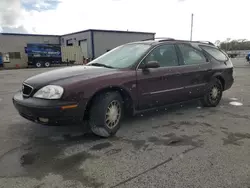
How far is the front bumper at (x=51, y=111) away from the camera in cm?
298

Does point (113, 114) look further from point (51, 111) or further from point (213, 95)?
point (213, 95)

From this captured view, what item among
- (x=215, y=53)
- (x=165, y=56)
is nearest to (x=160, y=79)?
(x=165, y=56)

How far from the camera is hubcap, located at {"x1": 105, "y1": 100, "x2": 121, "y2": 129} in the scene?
3.49m

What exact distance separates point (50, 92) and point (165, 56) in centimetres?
230

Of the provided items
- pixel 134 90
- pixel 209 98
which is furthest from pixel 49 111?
pixel 209 98

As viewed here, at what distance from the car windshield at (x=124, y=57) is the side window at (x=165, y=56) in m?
0.16

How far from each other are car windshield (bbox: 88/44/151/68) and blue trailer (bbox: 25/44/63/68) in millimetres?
23778

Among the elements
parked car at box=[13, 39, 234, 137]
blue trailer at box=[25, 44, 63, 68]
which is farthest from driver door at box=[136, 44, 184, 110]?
blue trailer at box=[25, 44, 63, 68]

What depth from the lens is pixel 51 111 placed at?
2979 mm

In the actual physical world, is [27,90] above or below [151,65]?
below

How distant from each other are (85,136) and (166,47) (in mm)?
2283

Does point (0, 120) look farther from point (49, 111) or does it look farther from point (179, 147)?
point (179, 147)

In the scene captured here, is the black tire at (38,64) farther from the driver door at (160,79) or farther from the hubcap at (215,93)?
the driver door at (160,79)

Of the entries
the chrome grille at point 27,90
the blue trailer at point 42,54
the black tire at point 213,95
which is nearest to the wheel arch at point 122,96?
the chrome grille at point 27,90
